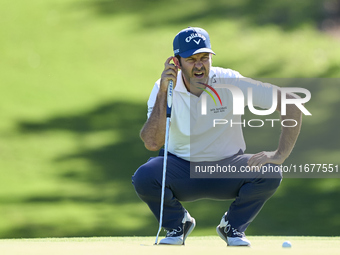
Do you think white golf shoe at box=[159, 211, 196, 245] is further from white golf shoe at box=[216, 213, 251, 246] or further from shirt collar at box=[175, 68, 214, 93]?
shirt collar at box=[175, 68, 214, 93]

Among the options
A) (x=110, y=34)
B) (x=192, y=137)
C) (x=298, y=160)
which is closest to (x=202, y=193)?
(x=192, y=137)

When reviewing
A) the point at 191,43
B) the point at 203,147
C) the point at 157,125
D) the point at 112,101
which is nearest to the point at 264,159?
the point at 203,147

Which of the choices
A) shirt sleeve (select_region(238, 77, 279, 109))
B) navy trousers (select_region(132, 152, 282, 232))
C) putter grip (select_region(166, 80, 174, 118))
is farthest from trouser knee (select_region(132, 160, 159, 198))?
shirt sleeve (select_region(238, 77, 279, 109))

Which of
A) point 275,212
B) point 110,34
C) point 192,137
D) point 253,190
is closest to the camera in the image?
point 253,190

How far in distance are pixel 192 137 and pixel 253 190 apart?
0.45 metres

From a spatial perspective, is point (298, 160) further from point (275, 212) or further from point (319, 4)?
point (319, 4)

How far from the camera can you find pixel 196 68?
142 inches

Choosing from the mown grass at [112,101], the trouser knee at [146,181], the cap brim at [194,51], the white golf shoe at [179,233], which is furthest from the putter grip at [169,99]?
the mown grass at [112,101]

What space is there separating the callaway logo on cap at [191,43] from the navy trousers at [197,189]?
55cm

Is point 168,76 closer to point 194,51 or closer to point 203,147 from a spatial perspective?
point 194,51

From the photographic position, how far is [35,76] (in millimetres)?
7348

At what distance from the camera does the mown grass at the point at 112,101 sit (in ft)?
16.7

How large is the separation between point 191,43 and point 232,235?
0.96 metres

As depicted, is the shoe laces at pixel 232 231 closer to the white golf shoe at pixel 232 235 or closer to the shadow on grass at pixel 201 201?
the white golf shoe at pixel 232 235
